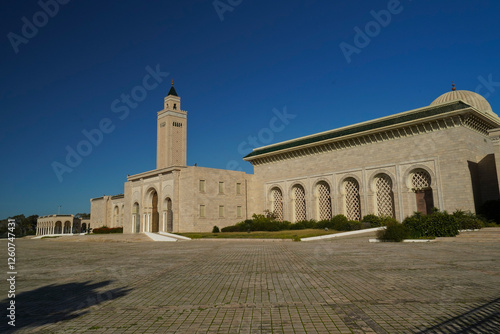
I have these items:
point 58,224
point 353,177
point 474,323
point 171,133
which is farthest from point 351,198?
point 58,224

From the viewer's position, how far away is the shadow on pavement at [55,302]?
13.7 feet

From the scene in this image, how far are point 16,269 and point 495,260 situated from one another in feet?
39.0

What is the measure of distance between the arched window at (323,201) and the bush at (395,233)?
46.3 feet

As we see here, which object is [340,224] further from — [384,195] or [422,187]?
[422,187]

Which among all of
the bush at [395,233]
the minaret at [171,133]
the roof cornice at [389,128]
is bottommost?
the bush at [395,233]

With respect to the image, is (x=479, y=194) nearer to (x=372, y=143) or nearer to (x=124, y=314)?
(x=372, y=143)

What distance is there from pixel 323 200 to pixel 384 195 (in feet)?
18.3

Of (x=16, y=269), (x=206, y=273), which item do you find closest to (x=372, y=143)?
(x=206, y=273)

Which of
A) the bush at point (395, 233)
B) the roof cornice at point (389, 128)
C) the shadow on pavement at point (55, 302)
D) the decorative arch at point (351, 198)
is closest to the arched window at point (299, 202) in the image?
the roof cornice at point (389, 128)

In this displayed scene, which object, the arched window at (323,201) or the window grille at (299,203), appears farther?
the window grille at (299,203)

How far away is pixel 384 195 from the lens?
85.4 ft

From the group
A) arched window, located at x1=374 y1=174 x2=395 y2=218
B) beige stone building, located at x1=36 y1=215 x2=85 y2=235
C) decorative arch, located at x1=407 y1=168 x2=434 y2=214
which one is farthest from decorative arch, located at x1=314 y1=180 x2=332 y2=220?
beige stone building, located at x1=36 y1=215 x2=85 y2=235

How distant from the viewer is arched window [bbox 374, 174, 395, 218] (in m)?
25.5

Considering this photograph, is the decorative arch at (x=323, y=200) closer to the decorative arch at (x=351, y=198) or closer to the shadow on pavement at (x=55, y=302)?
the decorative arch at (x=351, y=198)
